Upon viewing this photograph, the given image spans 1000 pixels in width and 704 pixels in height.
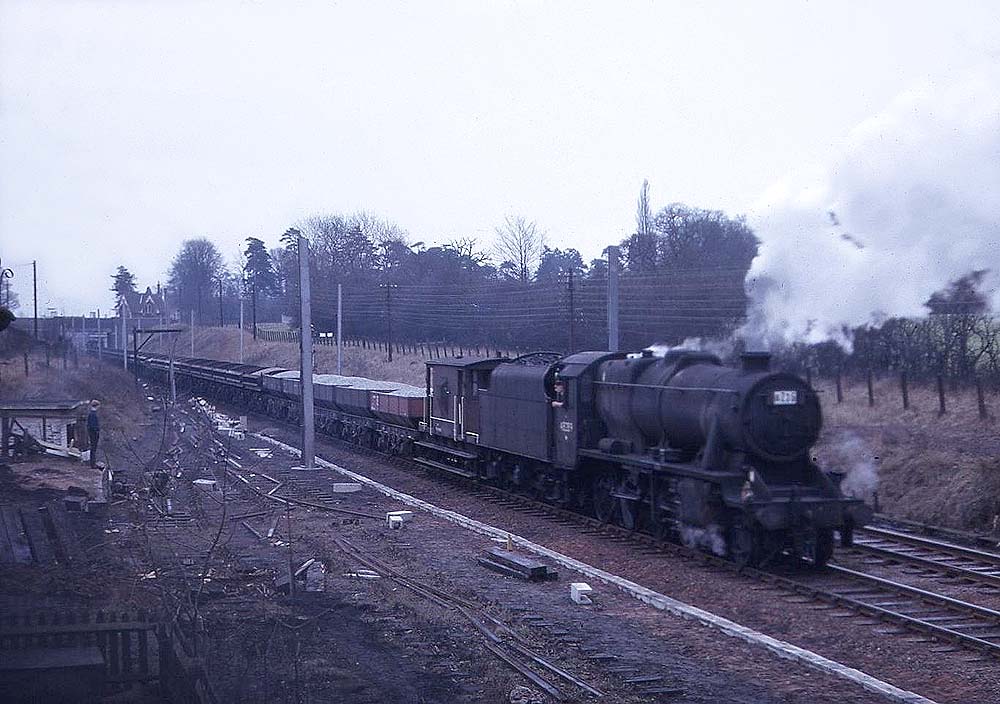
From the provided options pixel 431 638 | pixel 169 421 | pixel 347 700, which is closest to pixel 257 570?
pixel 431 638

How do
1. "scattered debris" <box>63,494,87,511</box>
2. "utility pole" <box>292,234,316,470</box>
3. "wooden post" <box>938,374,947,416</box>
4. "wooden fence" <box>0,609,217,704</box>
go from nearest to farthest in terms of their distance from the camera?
"wooden fence" <box>0,609,217,704</box> < "scattered debris" <box>63,494,87,511</box> < "wooden post" <box>938,374,947,416</box> < "utility pole" <box>292,234,316,470</box>

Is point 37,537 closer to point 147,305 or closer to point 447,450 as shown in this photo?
point 447,450

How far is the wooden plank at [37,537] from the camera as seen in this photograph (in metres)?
11.8

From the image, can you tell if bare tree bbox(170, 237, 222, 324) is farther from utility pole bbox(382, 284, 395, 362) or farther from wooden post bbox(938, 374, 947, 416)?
wooden post bbox(938, 374, 947, 416)

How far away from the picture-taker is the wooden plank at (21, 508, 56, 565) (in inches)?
466

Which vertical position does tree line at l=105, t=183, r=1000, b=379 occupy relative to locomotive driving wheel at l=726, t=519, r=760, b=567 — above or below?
above

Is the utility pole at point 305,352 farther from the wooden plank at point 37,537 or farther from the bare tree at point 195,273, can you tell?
the bare tree at point 195,273

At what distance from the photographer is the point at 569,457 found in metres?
17.4

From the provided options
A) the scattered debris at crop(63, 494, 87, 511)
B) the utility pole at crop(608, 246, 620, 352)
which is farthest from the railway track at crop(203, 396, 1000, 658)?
the scattered debris at crop(63, 494, 87, 511)

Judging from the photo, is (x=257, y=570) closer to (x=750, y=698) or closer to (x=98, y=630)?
(x=98, y=630)

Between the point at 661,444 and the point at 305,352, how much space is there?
1169cm

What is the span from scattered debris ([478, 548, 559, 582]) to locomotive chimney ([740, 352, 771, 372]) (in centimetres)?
391

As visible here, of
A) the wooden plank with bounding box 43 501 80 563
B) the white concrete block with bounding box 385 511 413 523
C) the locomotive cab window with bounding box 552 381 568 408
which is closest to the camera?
the wooden plank with bounding box 43 501 80 563

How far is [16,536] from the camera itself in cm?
1284
